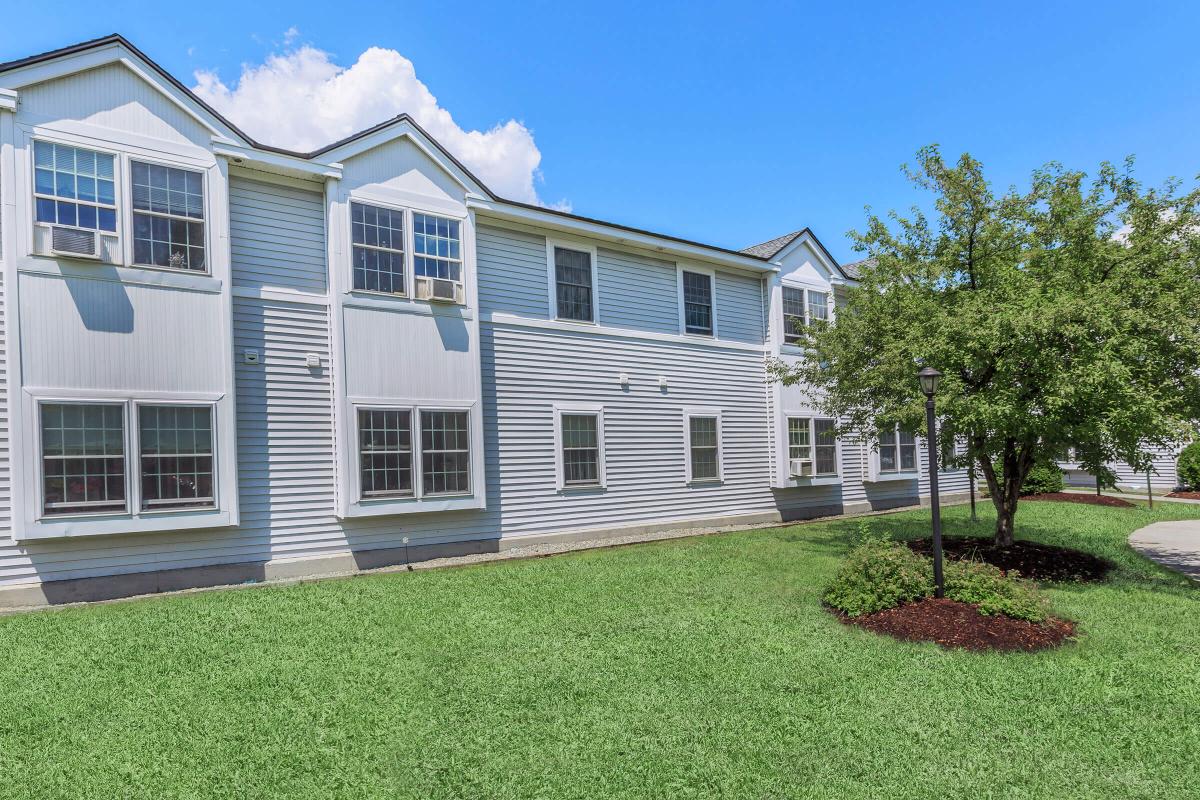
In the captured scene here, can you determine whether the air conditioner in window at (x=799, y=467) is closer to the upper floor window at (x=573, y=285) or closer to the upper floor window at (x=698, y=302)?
the upper floor window at (x=698, y=302)

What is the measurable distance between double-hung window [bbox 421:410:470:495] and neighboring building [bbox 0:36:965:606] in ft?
0.12

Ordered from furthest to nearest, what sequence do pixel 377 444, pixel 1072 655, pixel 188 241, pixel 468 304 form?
1. pixel 468 304
2. pixel 377 444
3. pixel 188 241
4. pixel 1072 655

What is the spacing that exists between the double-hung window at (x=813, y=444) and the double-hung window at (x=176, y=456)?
38.3 feet

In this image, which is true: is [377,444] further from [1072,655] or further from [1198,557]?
[1198,557]

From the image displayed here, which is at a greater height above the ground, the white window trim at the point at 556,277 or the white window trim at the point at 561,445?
the white window trim at the point at 556,277

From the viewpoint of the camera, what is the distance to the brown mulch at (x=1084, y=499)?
697 inches

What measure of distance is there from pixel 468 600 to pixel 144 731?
3695mm

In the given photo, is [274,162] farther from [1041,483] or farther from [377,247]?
[1041,483]

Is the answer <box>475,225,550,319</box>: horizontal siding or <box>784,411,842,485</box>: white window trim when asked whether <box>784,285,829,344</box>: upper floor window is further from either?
<box>475,225,550,319</box>: horizontal siding

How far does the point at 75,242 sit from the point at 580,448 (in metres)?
8.09

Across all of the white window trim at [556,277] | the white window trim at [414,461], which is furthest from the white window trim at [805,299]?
the white window trim at [414,461]

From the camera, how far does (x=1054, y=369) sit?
330 inches

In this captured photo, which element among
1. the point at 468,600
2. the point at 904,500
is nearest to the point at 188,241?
the point at 468,600

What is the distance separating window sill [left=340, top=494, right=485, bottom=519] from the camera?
10.0m
